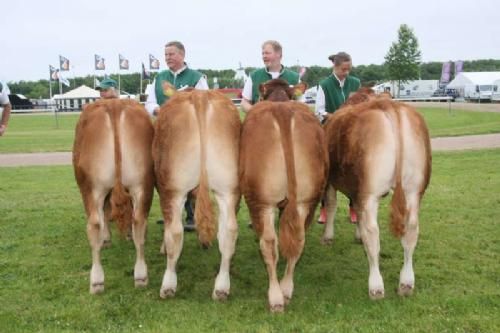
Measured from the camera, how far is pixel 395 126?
5.30 m

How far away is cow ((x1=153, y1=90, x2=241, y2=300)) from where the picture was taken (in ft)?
17.4

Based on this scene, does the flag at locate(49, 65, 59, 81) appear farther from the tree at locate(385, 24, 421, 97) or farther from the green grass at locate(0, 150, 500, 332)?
the green grass at locate(0, 150, 500, 332)

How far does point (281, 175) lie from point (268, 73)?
2.63 m

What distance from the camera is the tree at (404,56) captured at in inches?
2749

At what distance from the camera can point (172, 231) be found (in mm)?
5465

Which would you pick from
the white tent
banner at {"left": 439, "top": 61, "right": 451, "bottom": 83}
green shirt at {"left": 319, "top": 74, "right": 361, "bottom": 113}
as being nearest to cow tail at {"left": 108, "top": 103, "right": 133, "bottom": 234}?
green shirt at {"left": 319, "top": 74, "right": 361, "bottom": 113}

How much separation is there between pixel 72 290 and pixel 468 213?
6.59m

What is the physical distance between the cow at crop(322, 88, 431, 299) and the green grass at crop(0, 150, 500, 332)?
21.6 inches

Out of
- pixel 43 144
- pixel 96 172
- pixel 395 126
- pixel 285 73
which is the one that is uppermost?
pixel 285 73

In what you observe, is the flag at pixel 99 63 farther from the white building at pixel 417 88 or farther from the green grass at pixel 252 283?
the green grass at pixel 252 283

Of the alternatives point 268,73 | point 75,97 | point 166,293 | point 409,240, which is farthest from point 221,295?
point 75,97

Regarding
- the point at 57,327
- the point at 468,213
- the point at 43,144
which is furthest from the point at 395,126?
the point at 43,144

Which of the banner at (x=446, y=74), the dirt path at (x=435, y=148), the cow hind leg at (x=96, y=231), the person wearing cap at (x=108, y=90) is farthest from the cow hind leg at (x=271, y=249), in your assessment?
the banner at (x=446, y=74)

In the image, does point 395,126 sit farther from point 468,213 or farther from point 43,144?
point 43,144
